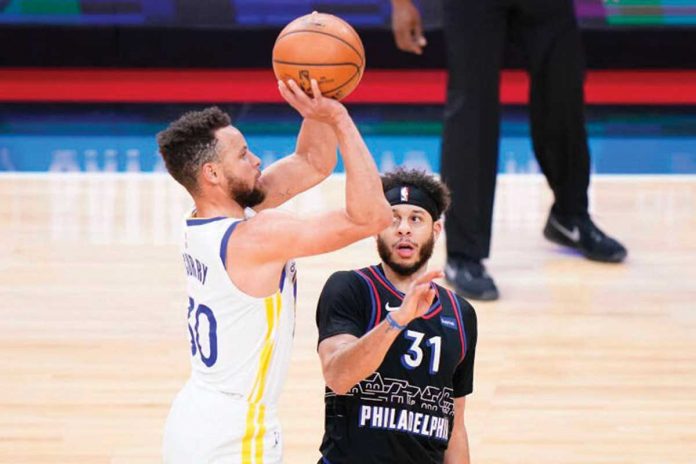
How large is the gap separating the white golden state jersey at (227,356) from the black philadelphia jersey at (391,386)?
214 mm

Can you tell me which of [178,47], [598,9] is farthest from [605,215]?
[178,47]

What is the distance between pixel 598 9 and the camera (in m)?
10.7

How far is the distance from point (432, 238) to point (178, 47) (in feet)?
25.2

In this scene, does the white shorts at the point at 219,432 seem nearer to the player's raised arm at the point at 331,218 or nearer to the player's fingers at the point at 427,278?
the player's raised arm at the point at 331,218

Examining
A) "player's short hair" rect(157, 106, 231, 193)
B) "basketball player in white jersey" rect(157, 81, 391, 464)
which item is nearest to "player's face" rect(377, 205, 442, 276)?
"basketball player in white jersey" rect(157, 81, 391, 464)

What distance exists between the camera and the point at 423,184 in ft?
11.3

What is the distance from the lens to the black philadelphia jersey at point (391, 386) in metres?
3.23

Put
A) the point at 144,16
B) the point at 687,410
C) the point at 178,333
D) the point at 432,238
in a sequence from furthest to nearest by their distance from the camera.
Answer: the point at 144,16
the point at 178,333
the point at 687,410
the point at 432,238

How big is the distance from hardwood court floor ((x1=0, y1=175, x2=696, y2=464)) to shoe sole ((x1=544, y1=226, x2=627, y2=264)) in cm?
5

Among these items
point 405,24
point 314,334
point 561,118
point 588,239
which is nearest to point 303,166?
point 314,334

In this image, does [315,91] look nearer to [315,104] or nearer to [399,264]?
[315,104]

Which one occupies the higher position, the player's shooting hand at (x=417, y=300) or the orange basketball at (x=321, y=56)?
the orange basketball at (x=321, y=56)

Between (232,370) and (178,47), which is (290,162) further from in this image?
(178,47)

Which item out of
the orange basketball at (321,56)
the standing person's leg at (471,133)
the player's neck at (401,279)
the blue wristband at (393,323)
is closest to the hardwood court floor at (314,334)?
the standing person's leg at (471,133)
